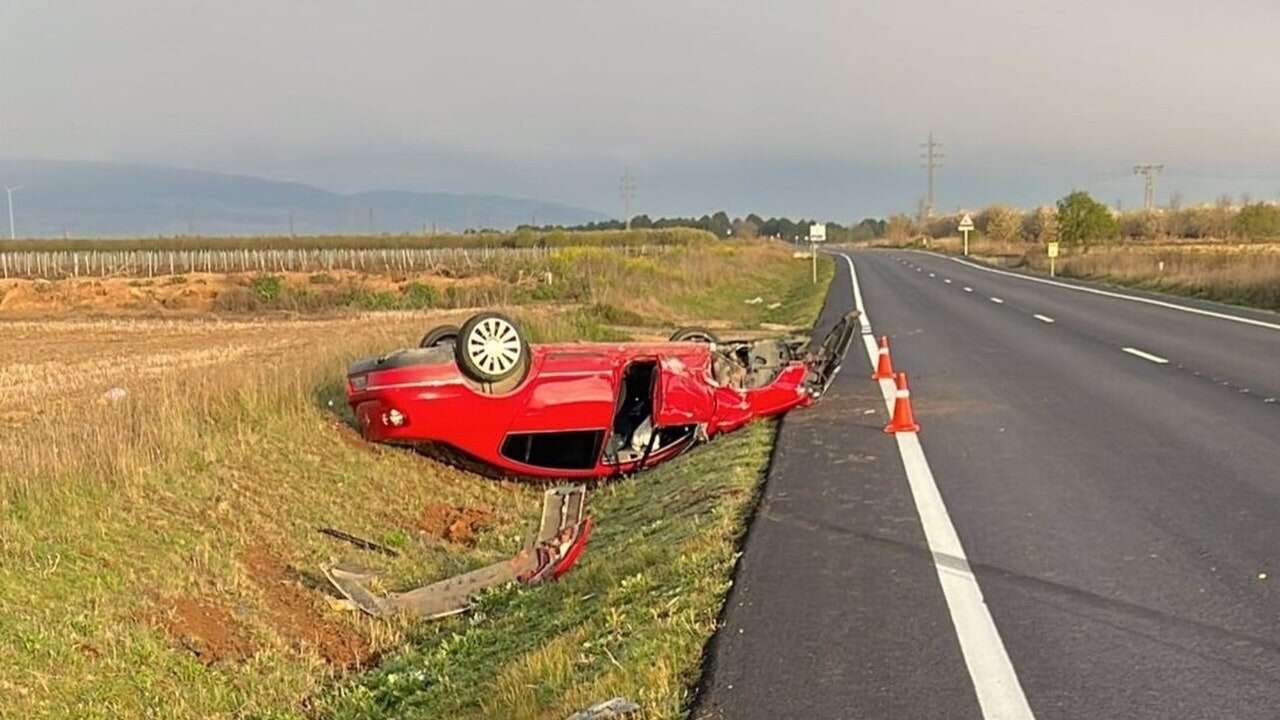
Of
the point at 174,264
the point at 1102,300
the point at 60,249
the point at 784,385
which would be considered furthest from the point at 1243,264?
the point at 60,249

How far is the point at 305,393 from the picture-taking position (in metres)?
11.0

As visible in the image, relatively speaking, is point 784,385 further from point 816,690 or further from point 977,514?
point 816,690

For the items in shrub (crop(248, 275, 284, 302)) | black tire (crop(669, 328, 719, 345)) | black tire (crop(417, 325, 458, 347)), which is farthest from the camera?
shrub (crop(248, 275, 284, 302))

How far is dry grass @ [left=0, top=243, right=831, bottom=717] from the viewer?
579cm

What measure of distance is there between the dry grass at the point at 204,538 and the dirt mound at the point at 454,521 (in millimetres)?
97

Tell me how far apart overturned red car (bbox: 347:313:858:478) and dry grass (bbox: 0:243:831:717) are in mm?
683

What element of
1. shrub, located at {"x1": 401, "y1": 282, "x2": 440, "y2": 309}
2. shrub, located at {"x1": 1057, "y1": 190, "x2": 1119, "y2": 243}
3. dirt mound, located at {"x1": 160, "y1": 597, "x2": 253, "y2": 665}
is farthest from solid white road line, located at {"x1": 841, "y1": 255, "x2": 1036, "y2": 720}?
shrub, located at {"x1": 1057, "y1": 190, "x2": 1119, "y2": 243}

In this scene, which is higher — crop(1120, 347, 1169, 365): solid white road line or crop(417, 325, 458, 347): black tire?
crop(417, 325, 458, 347): black tire

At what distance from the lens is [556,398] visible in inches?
378

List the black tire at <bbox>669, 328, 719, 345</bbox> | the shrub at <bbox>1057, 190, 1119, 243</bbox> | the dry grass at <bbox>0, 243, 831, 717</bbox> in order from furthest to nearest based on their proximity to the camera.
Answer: the shrub at <bbox>1057, 190, 1119, 243</bbox>
the black tire at <bbox>669, 328, 719, 345</bbox>
the dry grass at <bbox>0, 243, 831, 717</bbox>

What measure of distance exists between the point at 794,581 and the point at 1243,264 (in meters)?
29.0

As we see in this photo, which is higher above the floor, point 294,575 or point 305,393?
point 305,393

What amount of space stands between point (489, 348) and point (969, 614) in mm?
5461

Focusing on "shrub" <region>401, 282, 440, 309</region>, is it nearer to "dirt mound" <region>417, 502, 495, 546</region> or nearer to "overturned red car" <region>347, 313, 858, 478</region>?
"overturned red car" <region>347, 313, 858, 478</region>
